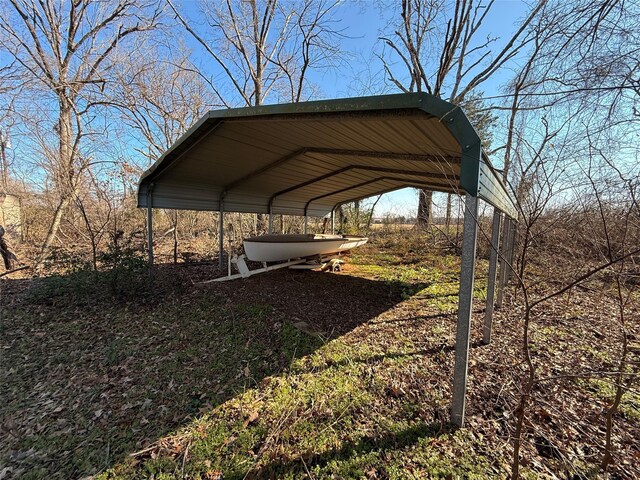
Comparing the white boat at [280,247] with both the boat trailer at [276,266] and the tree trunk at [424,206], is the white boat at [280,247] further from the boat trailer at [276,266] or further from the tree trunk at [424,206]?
the tree trunk at [424,206]

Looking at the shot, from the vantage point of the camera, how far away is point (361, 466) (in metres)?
2.07

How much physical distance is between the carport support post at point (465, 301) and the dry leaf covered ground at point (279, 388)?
0.86ft

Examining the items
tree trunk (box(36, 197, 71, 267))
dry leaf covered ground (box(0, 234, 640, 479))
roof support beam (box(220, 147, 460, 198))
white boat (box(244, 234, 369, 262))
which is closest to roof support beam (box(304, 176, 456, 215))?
white boat (box(244, 234, 369, 262))

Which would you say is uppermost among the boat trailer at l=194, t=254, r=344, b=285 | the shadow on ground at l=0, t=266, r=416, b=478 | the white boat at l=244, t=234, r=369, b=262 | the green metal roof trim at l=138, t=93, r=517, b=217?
the green metal roof trim at l=138, t=93, r=517, b=217

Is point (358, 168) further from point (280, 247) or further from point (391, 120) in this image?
point (391, 120)

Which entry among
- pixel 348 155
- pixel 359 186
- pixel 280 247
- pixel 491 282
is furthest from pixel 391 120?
pixel 359 186

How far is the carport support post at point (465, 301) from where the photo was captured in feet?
7.24

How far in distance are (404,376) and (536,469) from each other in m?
1.29

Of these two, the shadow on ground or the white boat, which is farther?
the white boat

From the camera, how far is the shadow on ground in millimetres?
2484

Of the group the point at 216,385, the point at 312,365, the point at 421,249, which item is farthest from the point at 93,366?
the point at 421,249

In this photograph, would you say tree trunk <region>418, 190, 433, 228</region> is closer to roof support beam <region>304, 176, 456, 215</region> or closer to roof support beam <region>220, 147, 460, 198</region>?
roof support beam <region>304, 176, 456, 215</region>

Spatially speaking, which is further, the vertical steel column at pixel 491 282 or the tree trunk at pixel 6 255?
the tree trunk at pixel 6 255

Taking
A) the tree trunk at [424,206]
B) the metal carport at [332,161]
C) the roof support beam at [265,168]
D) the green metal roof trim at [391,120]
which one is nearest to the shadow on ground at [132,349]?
the metal carport at [332,161]
